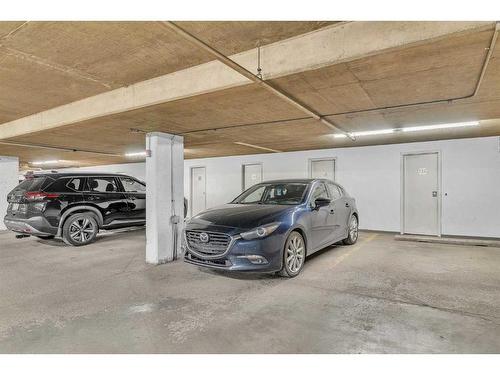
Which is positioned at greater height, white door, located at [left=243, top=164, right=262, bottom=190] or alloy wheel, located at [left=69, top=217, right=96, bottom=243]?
white door, located at [left=243, top=164, right=262, bottom=190]

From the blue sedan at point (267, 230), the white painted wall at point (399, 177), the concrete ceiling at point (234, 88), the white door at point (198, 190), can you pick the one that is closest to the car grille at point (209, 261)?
the blue sedan at point (267, 230)

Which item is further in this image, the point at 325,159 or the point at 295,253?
the point at 325,159

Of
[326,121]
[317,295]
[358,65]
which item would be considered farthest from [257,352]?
[326,121]

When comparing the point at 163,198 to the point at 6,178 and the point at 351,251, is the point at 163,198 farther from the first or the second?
the point at 6,178

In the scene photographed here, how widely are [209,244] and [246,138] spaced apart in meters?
3.41

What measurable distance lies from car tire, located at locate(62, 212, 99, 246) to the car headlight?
15.1ft

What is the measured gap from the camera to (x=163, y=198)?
5270 mm

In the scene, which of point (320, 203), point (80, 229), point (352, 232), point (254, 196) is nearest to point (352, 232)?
point (352, 232)

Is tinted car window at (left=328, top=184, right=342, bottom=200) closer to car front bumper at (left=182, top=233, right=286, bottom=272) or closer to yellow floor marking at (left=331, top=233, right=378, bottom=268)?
yellow floor marking at (left=331, top=233, right=378, bottom=268)

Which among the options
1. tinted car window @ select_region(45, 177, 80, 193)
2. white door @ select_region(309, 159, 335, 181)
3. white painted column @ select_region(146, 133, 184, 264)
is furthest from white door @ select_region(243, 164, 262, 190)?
tinted car window @ select_region(45, 177, 80, 193)

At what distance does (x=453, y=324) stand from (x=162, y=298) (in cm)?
301

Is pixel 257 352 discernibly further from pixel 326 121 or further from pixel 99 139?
pixel 99 139

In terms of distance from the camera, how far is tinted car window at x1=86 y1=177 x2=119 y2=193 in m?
7.04

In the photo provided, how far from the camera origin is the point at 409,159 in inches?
317
